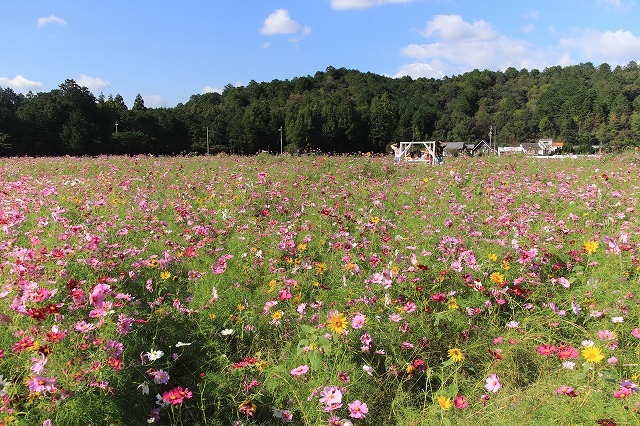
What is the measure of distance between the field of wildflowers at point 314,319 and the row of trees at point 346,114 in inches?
1121

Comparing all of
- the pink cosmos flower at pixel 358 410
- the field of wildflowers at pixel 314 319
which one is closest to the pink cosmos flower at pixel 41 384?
the field of wildflowers at pixel 314 319

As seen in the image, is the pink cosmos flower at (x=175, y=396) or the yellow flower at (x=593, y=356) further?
the yellow flower at (x=593, y=356)

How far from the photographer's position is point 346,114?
67.1 meters

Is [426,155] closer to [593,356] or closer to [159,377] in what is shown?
[593,356]

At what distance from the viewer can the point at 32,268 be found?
219cm

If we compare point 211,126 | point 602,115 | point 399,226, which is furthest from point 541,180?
point 602,115

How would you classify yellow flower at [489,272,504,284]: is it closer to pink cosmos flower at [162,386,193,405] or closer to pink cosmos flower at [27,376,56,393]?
pink cosmos flower at [162,386,193,405]

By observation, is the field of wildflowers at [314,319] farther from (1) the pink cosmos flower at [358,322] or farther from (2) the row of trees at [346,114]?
(2) the row of trees at [346,114]

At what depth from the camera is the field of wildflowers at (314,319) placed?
6.37 feet

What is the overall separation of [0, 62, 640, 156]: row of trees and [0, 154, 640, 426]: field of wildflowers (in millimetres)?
28476

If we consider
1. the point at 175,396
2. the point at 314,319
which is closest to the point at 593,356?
the point at 314,319

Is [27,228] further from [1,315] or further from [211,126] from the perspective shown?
[211,126]

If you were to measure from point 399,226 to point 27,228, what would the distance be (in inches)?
136

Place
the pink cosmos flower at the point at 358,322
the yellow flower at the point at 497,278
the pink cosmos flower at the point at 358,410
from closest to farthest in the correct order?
1. the pink cosmos flower at the point at 358,410
2. the pink cosmos flower at the point at 358,322
3. the yellow flower at the point at 497,278
